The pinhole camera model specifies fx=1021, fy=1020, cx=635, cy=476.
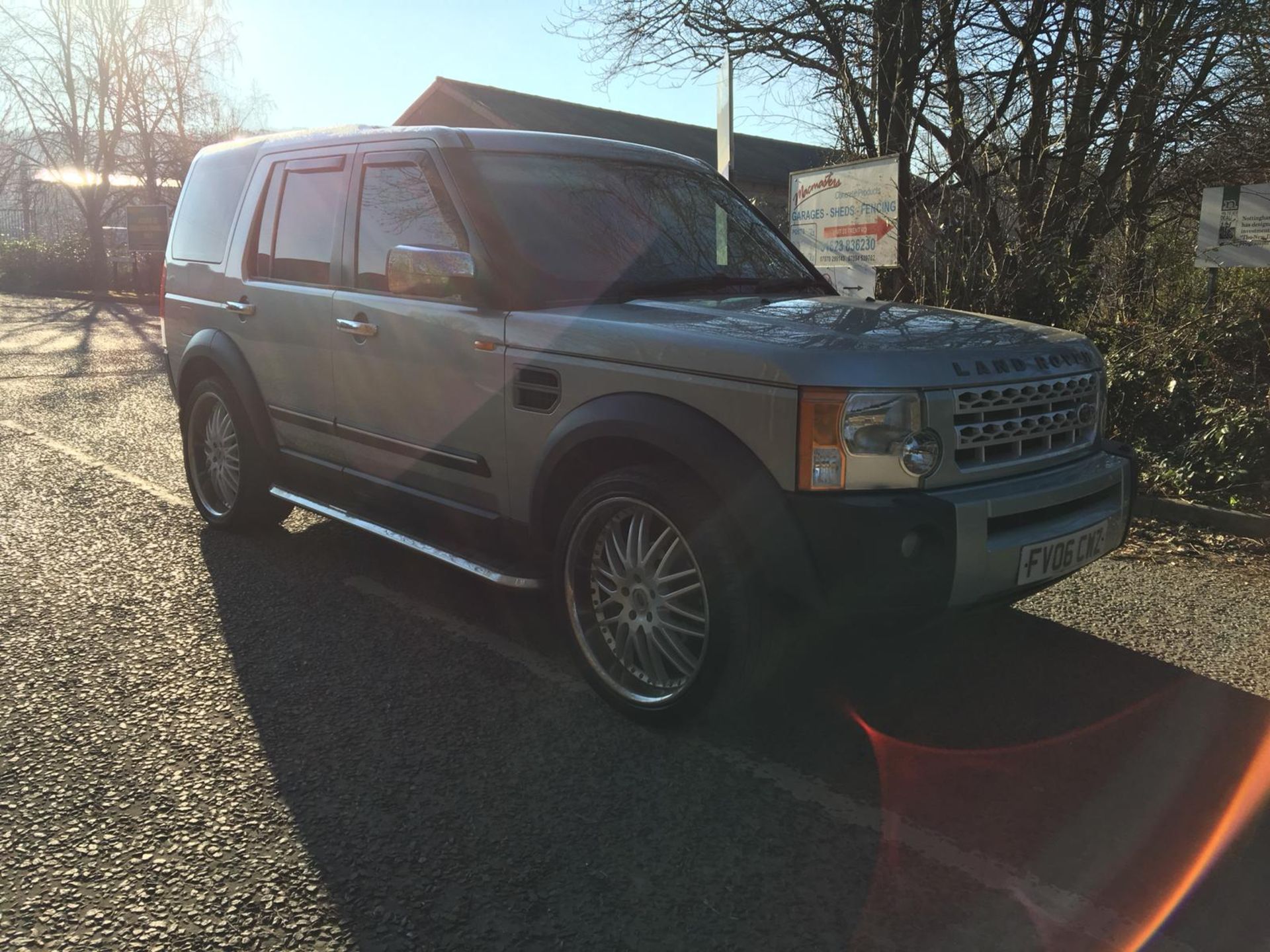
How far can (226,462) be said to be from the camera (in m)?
5.46

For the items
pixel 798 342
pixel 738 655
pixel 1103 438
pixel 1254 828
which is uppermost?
pixel 798 342

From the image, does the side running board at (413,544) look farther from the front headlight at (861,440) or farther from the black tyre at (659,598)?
the front headlight at (861,440)

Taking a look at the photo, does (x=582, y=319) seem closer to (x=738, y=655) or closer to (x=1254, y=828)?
(x=738, y=655)

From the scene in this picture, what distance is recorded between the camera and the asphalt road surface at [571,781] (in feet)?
7.92

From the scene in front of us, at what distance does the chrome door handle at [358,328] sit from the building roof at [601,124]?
18.7 metres

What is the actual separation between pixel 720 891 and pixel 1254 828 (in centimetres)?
153

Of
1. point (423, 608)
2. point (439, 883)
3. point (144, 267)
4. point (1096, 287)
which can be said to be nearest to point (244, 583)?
point (423, 608)

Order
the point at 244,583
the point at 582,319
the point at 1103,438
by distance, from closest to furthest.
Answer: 1. the point at 582,319
2. the point at 1103,438
3. the point at 244,583

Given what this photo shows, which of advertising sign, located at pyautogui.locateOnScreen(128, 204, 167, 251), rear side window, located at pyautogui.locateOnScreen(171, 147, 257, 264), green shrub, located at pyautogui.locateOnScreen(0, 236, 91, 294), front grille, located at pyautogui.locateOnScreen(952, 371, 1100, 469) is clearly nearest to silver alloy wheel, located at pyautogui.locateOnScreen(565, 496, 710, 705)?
front grille, located at pyautogui.locateOnScreen(952, 371, 1100, 469)

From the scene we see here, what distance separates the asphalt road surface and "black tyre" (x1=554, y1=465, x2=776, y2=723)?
17 cm

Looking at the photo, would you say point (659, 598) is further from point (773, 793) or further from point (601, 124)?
point (601, 124)

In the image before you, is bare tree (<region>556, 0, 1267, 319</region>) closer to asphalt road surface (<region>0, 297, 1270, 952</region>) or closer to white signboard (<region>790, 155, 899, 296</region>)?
white signboard (<region>790, 155, 899, 296</region>)

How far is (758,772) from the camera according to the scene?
3098mm

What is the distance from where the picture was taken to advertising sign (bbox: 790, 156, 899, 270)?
7.64 metres
